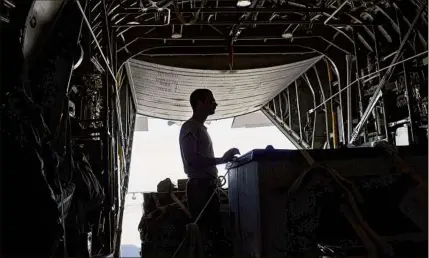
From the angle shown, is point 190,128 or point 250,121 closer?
point 190,128

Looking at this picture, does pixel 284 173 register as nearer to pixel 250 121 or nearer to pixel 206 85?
pixel 206 85

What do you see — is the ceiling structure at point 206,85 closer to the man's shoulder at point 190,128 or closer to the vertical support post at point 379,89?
the vertical support post at point 379,89

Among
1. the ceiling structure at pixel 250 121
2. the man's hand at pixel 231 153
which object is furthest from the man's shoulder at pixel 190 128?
the ceiling structure at pixel 250 121

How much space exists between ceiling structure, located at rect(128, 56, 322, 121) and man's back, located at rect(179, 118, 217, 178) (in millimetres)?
5286

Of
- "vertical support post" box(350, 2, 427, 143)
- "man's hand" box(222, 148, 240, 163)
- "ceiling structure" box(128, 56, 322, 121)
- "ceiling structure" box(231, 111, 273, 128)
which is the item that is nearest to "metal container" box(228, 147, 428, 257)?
"man's hand" box(222, 148, 240, 163)

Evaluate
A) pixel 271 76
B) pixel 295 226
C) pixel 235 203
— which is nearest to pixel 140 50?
pixel 271 76

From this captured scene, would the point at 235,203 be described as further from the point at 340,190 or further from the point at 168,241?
the point at 168,241

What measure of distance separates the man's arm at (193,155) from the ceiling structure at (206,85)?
5374 mm

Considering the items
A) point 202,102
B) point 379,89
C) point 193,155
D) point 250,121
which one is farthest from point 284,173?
point 250,121

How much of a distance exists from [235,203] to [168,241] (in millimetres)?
1833

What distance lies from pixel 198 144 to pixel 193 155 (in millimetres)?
116

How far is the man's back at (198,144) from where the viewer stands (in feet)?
12.5

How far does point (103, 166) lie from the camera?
16.6 feet

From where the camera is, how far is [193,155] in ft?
12.3
